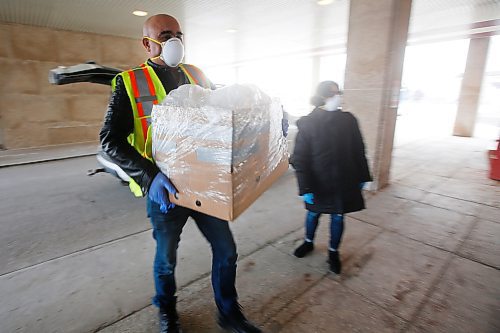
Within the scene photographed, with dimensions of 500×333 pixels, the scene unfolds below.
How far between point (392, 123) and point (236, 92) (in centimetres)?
336

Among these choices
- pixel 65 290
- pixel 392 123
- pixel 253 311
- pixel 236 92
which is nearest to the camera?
pixel 236 92

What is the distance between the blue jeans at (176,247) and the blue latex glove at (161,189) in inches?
5.9

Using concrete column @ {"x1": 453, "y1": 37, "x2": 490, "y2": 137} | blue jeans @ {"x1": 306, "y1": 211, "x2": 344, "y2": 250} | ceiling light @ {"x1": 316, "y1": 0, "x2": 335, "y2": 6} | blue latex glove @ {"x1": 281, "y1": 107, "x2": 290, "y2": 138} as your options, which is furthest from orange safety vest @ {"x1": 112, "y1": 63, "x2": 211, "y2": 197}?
concrete column @ {"x1": 453, "y1": 37, "x2": 490, "y2": 137}

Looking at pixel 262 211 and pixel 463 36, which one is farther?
pixel 463 36

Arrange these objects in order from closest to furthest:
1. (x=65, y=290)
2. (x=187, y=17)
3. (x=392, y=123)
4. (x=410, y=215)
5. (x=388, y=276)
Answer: (x=65, y=290)
(x=388, y=276)
(x=410, y=215)
(x=392, y=123)
(x=187, y=17)

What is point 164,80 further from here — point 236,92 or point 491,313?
point 491,313

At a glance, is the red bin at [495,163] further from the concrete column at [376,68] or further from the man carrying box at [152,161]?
the man carrying box at [152,161]

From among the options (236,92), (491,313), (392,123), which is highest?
(236,92)

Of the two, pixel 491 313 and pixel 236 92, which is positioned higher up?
pixel 236 92

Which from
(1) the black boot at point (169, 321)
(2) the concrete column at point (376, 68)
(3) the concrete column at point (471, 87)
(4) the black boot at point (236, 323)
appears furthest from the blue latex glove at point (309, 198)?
(3) the concrete column at point (471, 87)

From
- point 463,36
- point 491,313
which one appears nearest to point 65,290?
point 491,313

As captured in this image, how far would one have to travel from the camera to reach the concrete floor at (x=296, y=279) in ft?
5.66

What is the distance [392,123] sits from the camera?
3896 millimetres

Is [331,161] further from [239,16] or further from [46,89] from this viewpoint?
[46,89]
